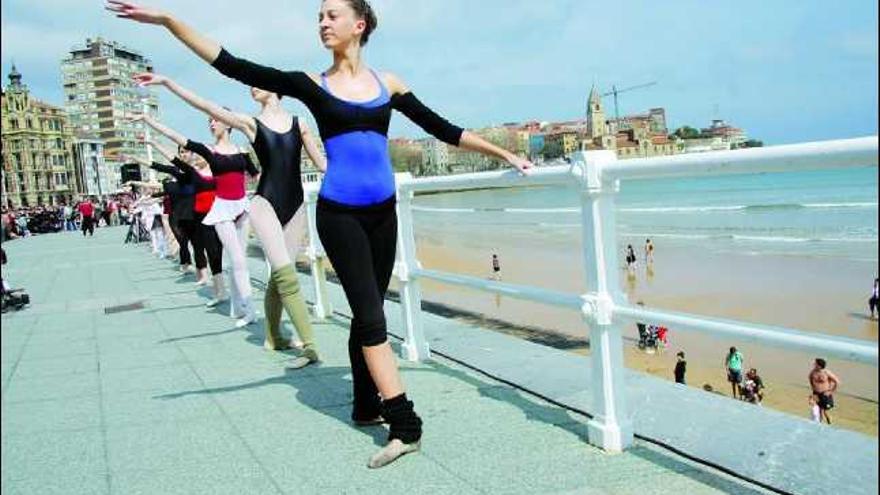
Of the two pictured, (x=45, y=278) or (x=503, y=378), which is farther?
(x=45, y=278)

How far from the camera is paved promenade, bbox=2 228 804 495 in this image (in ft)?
9.55

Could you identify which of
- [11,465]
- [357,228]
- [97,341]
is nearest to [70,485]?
[11,465]

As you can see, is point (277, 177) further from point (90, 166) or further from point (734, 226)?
point (90, 166)

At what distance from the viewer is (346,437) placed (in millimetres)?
3510

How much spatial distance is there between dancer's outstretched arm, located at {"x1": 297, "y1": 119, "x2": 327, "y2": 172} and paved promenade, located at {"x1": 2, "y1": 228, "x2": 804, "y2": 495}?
4.33 feet

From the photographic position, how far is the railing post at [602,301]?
3.10 metres

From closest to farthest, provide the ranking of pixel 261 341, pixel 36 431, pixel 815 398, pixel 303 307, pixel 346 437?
pixel 346 437
pixel 36 431
pixel 303 307
pixel 261 341
pixel 815 398

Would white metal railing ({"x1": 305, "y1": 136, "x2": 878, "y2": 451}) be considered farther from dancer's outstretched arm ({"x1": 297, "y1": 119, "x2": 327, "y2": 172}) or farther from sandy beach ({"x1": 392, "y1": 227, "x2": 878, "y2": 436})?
sandy beach ({"x1": 392, "y1": 227, "x2": 878, "y2": 436})

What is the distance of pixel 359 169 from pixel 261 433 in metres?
1.31

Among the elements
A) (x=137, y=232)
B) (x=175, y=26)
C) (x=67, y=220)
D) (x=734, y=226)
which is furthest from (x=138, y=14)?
(x=67, y=220)

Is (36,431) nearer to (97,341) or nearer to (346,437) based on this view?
(346,437)

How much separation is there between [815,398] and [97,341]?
7.61 m

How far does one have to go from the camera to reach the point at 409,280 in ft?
16.8

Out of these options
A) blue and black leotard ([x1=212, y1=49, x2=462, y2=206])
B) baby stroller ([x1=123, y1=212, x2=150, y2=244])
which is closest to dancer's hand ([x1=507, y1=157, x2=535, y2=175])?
blue and black leotard ([x1=212, y1=49, x2=462, y2=206])
